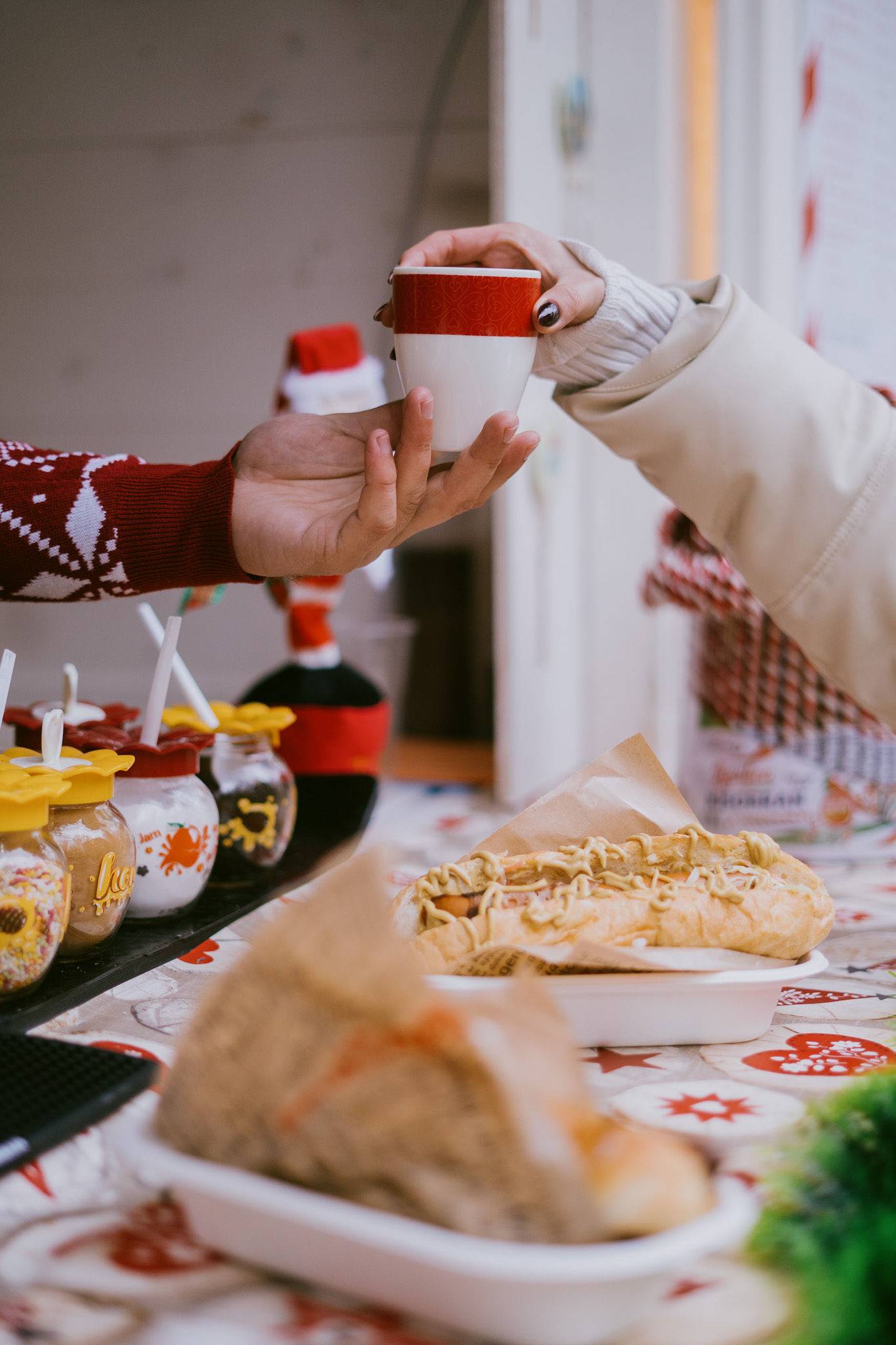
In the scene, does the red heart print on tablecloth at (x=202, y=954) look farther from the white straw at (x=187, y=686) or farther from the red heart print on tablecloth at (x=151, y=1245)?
the red heart print on tablecloth at (x=151, y=1245)

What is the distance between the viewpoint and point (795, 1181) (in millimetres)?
495

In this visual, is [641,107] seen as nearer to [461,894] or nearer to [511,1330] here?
[461,894]

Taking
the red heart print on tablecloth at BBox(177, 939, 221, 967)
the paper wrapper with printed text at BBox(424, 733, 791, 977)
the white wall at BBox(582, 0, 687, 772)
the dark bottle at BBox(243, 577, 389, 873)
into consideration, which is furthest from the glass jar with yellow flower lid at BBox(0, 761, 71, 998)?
the white wall at BBox(582, 0, 687, 772)

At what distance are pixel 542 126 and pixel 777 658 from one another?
1042 mm

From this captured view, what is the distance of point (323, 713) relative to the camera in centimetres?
135

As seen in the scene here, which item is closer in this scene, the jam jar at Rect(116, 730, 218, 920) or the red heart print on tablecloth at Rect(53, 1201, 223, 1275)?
the red heart print on tablecloth at Rect(53, 1201, 223, 1275)

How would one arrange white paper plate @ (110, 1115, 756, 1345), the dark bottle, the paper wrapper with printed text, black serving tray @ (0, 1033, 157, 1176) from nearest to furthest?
1. white paper plate @ (110, 1115, 756, 1345)
2. black serving tray @ (0, 1033, 157, 1176)
3. the paper wrapper with printed text
4. the dark bottle

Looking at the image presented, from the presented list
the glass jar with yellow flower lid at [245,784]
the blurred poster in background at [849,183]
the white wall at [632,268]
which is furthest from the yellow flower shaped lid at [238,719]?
the blurred poster in background at [849,183]

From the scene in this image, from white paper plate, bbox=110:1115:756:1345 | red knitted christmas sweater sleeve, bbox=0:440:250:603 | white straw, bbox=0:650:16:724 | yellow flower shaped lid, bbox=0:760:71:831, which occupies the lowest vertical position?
white paper plate, bbox=110:1115:756:1345

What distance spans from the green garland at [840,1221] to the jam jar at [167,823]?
1.56 ft

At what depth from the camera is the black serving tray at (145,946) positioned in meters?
0.70

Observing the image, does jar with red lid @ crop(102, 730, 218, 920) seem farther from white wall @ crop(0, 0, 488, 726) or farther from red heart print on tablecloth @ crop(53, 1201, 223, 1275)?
white wall @ crop(0, 0, 488, 726)

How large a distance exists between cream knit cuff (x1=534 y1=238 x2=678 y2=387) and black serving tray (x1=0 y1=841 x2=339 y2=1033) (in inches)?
19.0

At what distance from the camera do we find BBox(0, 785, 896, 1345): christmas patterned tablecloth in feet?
1.38
